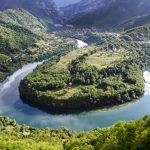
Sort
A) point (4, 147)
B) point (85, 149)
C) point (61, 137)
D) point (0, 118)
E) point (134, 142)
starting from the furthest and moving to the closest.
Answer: point (0, 118) < point (61, 137) < point (4, 147) < point (85, 149) < point (134, 142)

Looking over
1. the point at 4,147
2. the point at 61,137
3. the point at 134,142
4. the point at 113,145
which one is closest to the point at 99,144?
the point at 113,145

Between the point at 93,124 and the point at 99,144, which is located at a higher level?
the point at 93,124

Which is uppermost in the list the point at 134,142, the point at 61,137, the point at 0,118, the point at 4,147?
the point at 0,118

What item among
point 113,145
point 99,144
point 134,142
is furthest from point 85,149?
point 134,142

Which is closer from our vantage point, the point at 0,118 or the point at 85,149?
the point at 85,149

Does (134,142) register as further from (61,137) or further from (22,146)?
(61,137)

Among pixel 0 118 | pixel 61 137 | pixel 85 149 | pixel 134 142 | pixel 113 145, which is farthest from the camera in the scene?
pixel 0 118
